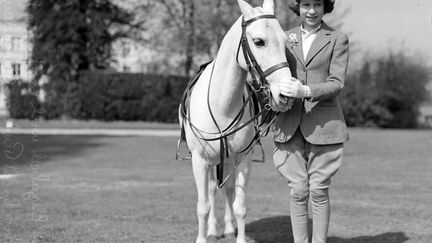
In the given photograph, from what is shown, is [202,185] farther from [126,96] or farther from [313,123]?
[126,96]

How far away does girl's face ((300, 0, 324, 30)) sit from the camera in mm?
4586

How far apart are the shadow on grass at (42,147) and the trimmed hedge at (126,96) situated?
36.0ft

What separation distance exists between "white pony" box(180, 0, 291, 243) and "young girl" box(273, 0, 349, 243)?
0.33 metres

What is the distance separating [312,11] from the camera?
458cm

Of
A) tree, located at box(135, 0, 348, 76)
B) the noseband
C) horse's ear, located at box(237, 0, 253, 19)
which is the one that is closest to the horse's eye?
the noseband

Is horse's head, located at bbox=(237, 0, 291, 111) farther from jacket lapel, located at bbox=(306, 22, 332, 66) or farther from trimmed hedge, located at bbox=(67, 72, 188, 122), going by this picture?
trimmed hedge, located at bbox=(67, 72, 188, 122)

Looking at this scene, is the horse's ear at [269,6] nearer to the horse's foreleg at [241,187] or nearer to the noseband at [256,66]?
the noseband at [256,66]

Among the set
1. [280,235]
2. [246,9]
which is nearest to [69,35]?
[280,235]

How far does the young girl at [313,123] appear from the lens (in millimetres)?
4598

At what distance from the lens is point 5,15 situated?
22.5 ft

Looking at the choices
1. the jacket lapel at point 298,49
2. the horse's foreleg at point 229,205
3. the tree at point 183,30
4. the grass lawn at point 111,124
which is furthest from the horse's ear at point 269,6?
the grass lawn at point 111,124

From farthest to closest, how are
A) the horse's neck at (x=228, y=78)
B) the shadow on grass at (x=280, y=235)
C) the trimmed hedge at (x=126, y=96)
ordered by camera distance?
the trimmed hedge at (x=126, y=96)
the shadow on grass at (x=280, y=235)
the horse's neck at (x=228, y=78)

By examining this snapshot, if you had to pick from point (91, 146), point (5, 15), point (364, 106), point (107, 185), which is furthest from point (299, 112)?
point (364, 106)

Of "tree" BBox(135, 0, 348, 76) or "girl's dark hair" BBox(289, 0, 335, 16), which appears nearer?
"girl's dark hair" BBox(289, 0, 335, 16)
